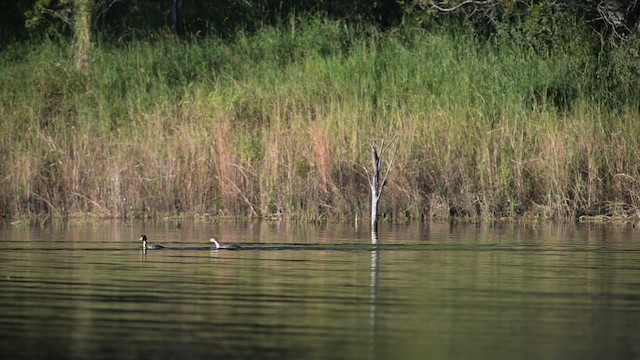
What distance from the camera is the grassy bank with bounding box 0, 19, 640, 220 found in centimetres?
1845

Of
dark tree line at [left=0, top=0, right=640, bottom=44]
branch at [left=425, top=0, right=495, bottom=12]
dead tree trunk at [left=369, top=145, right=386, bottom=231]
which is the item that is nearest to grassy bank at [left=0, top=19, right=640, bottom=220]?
branch at [left=425, top=0, right=495, bottom=12]

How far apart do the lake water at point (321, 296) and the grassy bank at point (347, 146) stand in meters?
2.84

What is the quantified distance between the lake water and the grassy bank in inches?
112

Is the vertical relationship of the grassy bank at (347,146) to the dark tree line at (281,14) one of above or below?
below

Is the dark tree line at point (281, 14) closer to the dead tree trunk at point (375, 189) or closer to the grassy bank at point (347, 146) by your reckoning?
the grassy bank at point (347, 146)

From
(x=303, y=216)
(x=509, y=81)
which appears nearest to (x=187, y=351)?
(x=303, y=216)

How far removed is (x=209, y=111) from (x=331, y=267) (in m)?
8.87

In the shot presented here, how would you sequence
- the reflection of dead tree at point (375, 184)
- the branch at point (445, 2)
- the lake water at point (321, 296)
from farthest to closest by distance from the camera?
the branch at point (445, 2) < the reflection of dead tree at point (375, 184) < the lake water at point (321, 296)

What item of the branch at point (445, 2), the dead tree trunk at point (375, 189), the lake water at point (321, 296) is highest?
the branch at point (445, 2)

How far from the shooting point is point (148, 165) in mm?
18906

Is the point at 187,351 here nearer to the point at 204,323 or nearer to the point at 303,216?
the point at 204,323

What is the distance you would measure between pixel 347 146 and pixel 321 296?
9.11m

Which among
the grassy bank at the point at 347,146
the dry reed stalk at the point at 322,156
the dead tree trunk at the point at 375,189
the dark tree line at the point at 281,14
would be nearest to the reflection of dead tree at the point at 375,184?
the dead tree trunk at the point at 375,189

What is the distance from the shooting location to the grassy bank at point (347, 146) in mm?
18453
